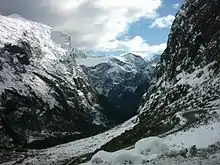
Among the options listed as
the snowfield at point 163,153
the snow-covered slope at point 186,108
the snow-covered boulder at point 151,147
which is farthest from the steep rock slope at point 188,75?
the snow-covered boulder at point 151,147

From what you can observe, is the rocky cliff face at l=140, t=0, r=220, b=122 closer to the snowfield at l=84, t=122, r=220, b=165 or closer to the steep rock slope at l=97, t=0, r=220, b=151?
the steep rock slope at l=97, t=0, r=220, b=151

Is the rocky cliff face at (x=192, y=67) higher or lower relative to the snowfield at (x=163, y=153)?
higher

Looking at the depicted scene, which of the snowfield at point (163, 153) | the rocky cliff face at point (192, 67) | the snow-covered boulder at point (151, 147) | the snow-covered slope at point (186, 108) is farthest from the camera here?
the rocky cliff face at point (192, 67)

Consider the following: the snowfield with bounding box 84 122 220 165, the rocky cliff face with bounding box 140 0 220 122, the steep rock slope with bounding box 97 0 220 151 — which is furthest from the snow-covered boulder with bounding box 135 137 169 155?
the rocky cliff face with bounding box 140 0 220 122

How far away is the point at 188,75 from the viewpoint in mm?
147000

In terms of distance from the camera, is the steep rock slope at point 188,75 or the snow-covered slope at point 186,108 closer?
the snow-covered slope at point 186,108

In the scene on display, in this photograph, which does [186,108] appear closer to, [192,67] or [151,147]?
[192,67]

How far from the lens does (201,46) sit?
156 metres

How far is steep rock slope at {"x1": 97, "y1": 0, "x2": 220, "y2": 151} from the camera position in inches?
4407

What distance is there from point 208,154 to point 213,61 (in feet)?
323

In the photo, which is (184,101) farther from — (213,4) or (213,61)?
(213,4)

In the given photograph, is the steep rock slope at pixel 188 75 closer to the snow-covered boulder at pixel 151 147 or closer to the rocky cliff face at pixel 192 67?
the rocky cliff face at pixel 192 67

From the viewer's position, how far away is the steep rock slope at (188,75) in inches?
4407

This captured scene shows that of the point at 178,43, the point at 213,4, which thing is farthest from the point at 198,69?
the point at 178,43
